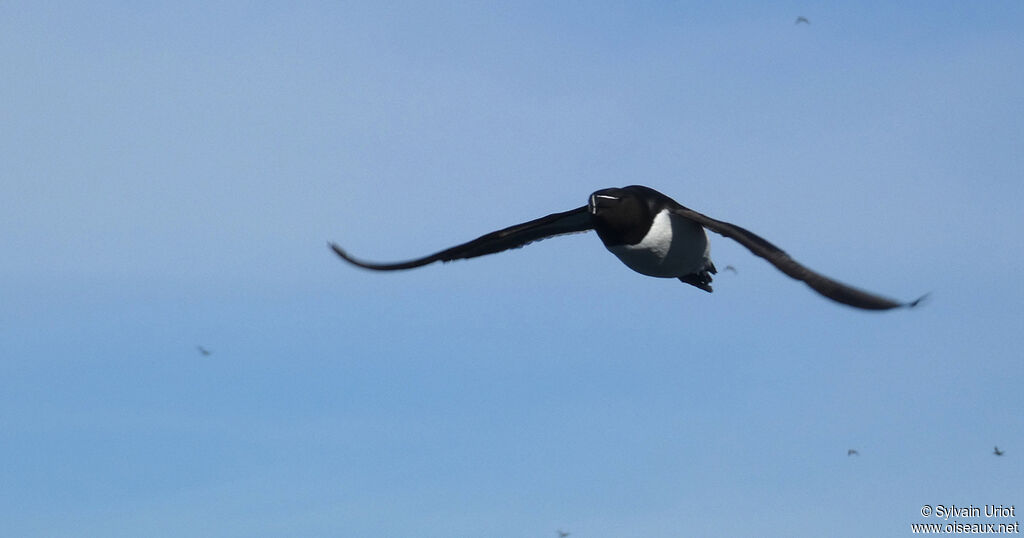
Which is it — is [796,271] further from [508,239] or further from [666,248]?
[508,239]

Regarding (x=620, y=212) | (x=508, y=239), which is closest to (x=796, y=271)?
(x=620, y=212)

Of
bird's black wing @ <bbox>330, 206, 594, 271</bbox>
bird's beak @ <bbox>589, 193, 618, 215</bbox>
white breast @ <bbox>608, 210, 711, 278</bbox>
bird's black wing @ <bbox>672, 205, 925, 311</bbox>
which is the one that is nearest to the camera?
bird's black wing @ <bbox>672, 205, 925, 311</bbox>

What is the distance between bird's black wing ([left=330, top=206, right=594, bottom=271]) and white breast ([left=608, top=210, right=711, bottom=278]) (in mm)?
1558

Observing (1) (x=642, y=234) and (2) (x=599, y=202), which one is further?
(1) (x=642, y=234)

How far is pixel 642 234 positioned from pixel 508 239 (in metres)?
3.40

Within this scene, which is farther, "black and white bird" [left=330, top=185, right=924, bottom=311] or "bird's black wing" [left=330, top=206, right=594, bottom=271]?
"bird's black wing" [left=330, top=206, right=594, bottom=271]

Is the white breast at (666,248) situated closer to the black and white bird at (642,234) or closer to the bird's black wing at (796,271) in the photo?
the black and white bird at (642,234)

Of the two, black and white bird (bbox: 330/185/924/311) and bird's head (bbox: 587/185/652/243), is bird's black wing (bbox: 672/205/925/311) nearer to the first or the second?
black and white bird (bbox: 330/185/924/311)

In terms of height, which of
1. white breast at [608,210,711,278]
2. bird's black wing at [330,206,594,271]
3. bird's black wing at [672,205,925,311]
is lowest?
bird's black wing at [672,205,925,311]

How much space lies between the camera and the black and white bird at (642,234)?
18703 millimetres

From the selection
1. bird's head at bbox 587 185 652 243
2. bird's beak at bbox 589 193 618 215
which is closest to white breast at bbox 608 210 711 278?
bird's head at bbox 587 185 652 243

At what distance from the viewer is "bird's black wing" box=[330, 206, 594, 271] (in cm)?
2111

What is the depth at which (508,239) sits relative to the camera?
21.8 metres

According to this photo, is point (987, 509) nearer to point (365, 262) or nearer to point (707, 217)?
point (707, 217)
